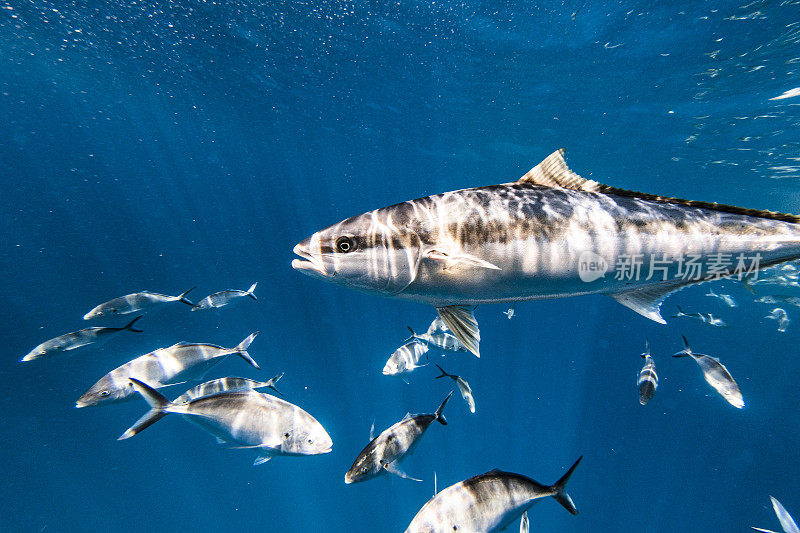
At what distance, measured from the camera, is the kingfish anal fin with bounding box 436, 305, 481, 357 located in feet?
7.07

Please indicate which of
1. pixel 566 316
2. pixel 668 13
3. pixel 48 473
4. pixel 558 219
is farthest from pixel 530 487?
pixel 566 316

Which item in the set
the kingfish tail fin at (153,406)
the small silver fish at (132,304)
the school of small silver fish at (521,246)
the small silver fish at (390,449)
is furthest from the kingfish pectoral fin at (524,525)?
the small silver fish at (132,304)

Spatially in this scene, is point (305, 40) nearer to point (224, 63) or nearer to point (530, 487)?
point (224, 63)

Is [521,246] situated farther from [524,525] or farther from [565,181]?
[524,525]

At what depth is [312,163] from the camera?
32.7m

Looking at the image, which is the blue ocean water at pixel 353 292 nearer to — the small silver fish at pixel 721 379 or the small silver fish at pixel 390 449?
the small silver fish at pixel 721 379

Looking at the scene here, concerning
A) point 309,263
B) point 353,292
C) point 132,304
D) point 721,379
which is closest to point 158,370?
point 132,304

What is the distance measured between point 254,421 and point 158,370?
1.56 metres

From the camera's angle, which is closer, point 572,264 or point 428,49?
point 572,264

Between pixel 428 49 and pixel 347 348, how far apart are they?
21733 millimetres

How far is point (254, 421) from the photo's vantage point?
11.7 feet

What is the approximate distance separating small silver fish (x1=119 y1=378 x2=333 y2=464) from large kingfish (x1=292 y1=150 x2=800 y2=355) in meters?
2.25

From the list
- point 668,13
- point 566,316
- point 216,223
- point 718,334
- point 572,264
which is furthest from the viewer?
point 566,316

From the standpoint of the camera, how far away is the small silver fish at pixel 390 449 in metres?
3.48
